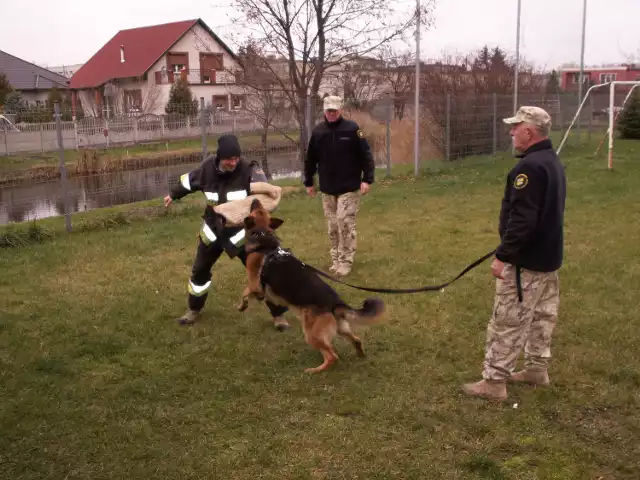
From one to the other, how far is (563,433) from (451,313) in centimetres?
208

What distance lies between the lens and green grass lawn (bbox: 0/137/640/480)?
11.1 ft

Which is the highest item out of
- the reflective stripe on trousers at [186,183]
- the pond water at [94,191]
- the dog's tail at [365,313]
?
the reflective stripe on trousers at [186,183]

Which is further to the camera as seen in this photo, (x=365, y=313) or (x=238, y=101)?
(x=238, y=101)

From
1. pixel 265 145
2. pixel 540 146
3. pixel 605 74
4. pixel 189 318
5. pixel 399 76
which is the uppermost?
pixel 605 74

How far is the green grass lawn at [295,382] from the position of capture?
3.40 metres

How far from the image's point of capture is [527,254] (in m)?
3.68

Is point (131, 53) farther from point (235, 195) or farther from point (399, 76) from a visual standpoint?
point (235, 195)

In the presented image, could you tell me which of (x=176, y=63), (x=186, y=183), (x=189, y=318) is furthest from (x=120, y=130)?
(x=176, y=63)

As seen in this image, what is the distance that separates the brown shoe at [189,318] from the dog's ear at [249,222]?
1167mm

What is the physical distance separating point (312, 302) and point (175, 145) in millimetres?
13578

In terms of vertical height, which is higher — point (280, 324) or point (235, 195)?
point (235, 195)

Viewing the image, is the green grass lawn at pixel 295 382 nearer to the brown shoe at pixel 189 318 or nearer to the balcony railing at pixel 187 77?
the brown shoe at pixel 189 318

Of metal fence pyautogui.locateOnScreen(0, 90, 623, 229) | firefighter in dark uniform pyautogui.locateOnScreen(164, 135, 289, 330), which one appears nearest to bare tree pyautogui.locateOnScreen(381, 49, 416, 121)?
metal fence pyautogui.locateOnScreen(0, 90, 623, 229)

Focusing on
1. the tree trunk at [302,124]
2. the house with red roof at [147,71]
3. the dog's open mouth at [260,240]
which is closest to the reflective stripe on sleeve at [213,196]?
the dog's open mouth at [260,240]
